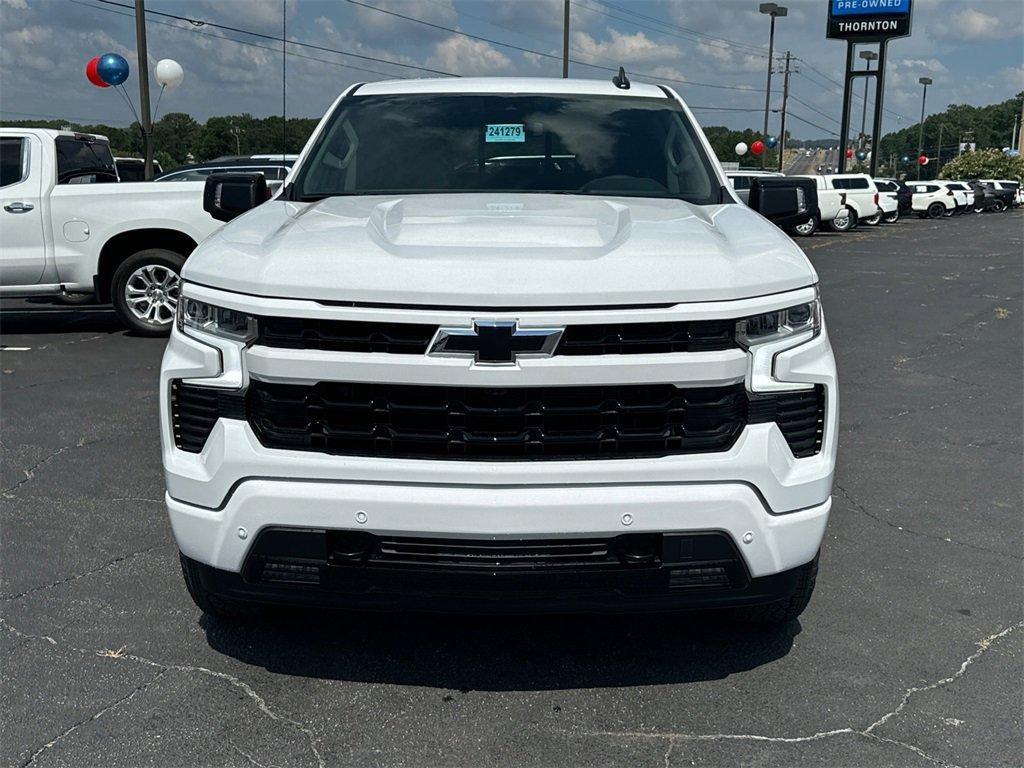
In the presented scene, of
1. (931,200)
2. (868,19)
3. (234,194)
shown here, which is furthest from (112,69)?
(868,19)

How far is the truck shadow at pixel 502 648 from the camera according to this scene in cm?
333

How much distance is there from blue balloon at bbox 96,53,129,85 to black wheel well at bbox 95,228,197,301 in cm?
1121

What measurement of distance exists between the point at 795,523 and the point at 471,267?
3.76ft

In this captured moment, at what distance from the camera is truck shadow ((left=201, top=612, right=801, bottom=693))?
333 centimetres

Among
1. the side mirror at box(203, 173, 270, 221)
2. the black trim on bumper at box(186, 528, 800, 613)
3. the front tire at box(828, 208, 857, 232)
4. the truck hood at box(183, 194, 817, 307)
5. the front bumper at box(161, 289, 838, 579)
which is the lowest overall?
the front tire at box(828, 208, 857, 232)

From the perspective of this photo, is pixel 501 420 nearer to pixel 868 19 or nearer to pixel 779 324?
pixel 779 324

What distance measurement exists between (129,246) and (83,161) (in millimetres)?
1313

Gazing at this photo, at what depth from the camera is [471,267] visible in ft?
9.21

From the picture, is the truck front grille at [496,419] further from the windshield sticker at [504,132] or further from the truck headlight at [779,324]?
the windshield sticker at [504,132]

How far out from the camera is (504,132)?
4.50 meters

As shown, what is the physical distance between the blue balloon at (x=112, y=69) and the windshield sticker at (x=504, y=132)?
17.4m

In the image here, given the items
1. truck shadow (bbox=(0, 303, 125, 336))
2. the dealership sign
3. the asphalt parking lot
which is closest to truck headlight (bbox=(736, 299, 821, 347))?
the asphalt parking lot

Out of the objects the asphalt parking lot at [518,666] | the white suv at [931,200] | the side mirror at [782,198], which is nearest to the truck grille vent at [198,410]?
the asphalt parking lot at [518,666]

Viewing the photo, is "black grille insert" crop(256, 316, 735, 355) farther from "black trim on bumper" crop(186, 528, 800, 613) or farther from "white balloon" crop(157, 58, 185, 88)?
"white balloon" crop(157, 58, 185, 88)
